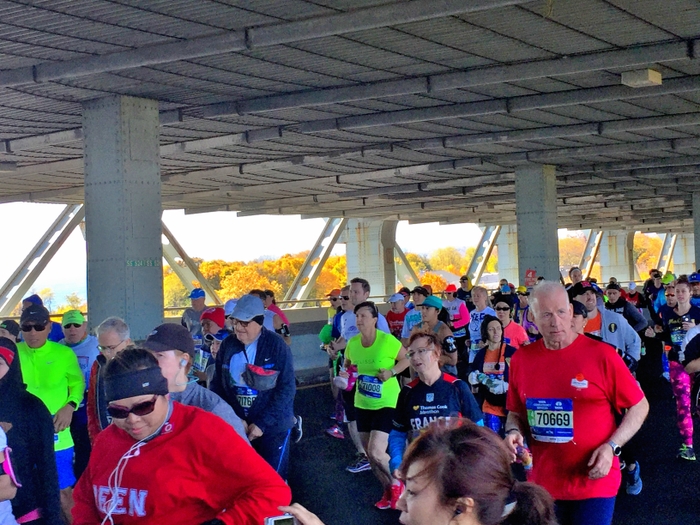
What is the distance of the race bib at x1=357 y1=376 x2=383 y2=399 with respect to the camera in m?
8.59

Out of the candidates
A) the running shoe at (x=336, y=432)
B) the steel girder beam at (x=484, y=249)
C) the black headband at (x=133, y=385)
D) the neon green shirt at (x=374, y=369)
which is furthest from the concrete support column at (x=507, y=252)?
the black headband at (x=133, y=385)

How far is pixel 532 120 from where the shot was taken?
20.2 metres

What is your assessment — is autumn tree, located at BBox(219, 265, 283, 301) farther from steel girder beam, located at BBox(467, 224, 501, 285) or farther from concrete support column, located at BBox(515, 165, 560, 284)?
concrete support column, located at BBox(515, 165, 560, 284)

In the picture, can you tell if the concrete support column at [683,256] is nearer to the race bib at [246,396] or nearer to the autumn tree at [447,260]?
the autumn tree at [447,260]

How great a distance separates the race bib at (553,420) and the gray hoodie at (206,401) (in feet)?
5.26

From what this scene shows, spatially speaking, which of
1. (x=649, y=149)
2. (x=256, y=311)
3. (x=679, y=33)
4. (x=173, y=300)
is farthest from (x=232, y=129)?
(x=173, y=300)

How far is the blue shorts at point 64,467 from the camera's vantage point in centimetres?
688

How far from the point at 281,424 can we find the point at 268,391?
263 millimetres

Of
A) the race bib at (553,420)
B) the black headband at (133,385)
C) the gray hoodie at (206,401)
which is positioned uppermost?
the black headband at (133,385)

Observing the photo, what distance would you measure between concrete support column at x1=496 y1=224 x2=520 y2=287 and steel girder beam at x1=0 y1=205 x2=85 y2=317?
3251cm

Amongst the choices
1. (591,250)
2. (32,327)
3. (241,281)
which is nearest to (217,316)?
(32,327)

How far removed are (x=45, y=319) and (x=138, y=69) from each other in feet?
21.8

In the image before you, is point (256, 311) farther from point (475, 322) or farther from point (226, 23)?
point (475, 322)

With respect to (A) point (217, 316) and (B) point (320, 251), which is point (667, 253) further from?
(A) point (217, 316)
